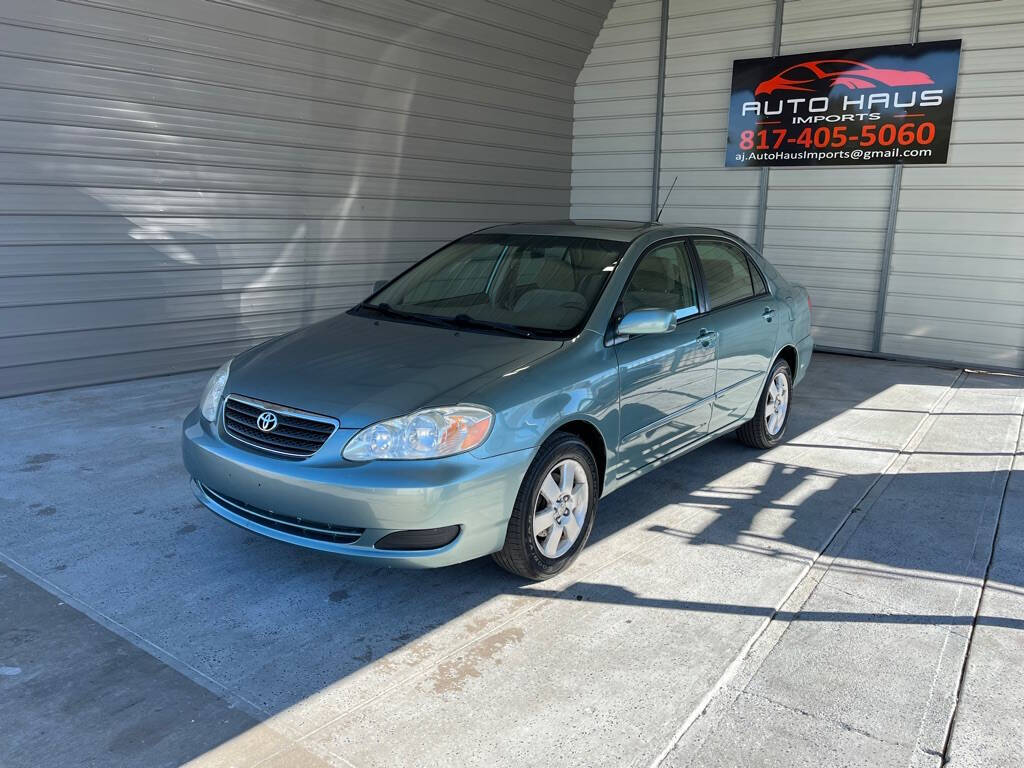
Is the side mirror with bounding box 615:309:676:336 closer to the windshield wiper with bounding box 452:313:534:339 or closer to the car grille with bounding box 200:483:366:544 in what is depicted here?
the windshield wiper with bounding box 452:313:534:339

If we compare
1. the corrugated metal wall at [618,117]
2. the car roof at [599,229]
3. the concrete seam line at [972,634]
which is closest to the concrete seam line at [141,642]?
the concrete seam line at [972,634]

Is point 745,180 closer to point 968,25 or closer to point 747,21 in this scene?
point 747,21

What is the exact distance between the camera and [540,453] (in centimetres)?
338

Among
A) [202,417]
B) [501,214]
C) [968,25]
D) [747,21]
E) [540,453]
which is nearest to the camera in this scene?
[540,453]

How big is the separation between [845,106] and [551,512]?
774cm

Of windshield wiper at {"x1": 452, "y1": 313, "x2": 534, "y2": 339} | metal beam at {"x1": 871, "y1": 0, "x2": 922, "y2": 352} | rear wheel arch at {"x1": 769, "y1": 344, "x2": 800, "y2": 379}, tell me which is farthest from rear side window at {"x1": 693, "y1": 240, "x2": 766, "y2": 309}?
metal beam at {"x1": 871, "y1": 0, "x2": 922, "y2": 352}

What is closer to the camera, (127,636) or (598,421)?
(127,636)

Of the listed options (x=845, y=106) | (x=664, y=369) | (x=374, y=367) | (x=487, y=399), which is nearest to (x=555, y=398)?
(x=487, y=399)

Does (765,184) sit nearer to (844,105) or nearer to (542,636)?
(844,105)

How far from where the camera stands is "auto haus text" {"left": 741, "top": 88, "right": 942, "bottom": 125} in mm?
8750

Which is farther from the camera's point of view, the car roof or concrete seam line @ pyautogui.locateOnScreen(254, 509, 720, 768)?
the car roof

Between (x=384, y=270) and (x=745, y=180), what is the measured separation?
15.3 ft

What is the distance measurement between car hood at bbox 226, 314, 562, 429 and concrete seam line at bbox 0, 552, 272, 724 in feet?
3.29

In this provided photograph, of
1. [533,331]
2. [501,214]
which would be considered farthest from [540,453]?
[501,214]
